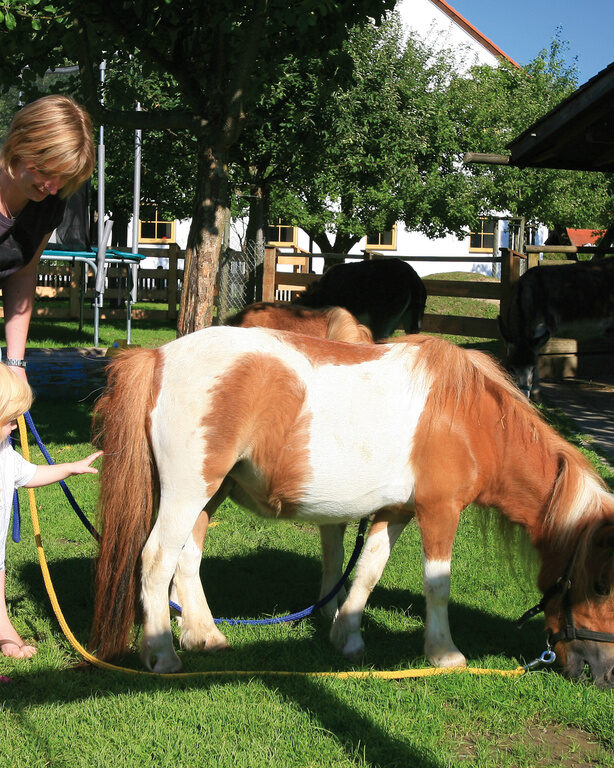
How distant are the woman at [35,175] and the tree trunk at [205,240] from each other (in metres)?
3.29

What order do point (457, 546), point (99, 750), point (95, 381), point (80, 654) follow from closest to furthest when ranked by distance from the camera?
point (99, 750)
point (80, 654)
point (457, 546)
point (95, 381)

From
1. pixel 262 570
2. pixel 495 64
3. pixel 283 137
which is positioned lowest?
pixel 262 570

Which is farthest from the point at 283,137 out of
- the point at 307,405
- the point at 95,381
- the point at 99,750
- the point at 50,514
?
the point at 99,750

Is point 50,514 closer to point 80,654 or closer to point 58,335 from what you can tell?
point 80,654

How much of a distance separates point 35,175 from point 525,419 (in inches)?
96.8

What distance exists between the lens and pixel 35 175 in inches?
128

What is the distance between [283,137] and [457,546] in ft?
43.7

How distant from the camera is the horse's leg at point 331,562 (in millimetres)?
4340

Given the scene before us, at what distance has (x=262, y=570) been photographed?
502 centimetres

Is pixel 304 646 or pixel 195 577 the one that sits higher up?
pixel 195 577

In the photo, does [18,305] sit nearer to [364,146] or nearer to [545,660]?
[545,660]

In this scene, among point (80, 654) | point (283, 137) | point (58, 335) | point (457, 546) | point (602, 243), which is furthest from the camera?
point (283, 137)

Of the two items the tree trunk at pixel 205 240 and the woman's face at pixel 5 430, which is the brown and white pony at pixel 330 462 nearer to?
the woman's face at pixel 5 430

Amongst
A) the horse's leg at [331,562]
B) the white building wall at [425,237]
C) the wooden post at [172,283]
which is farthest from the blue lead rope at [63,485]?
the white building wall at [425,237]
